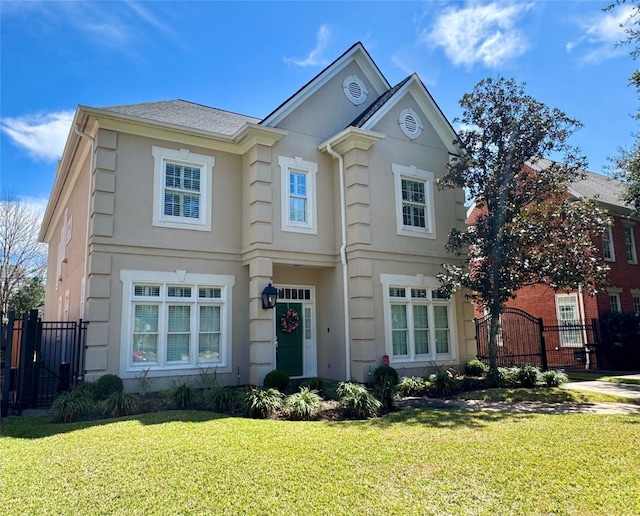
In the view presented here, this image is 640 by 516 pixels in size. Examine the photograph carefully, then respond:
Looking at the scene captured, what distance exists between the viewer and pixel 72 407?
8500 mm

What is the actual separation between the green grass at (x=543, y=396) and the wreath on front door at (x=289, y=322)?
190 inches

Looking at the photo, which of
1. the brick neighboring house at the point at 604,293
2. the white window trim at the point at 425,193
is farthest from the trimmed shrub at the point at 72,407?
the brick neighboring house at the point at 604,293

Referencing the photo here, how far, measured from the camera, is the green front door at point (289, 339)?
1322cm

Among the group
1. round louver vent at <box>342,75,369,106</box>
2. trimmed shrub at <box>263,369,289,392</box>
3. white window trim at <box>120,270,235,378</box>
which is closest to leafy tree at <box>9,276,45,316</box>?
white window trim at <box>120,270,235,378</box>

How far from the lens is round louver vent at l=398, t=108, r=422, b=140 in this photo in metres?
14.4

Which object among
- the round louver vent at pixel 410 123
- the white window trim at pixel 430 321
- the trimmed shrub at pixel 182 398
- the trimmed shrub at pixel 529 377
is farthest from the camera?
the round louver vent at pixel 410 123

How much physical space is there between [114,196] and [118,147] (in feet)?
4.22

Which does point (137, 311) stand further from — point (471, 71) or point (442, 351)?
point (471, 71)

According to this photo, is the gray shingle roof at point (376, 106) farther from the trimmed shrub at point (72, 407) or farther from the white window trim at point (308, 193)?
the trimmed shrub at point (72, 407)

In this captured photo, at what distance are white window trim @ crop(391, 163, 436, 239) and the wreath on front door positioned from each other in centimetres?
391

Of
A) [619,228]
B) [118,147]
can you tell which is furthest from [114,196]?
[619,228]

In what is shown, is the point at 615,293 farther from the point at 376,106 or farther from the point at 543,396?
the point at 376,106

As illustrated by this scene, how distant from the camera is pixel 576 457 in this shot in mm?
5926

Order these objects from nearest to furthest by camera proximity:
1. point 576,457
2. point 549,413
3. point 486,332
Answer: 1. point 576,457
2. point 549,413
3. point 486,332
